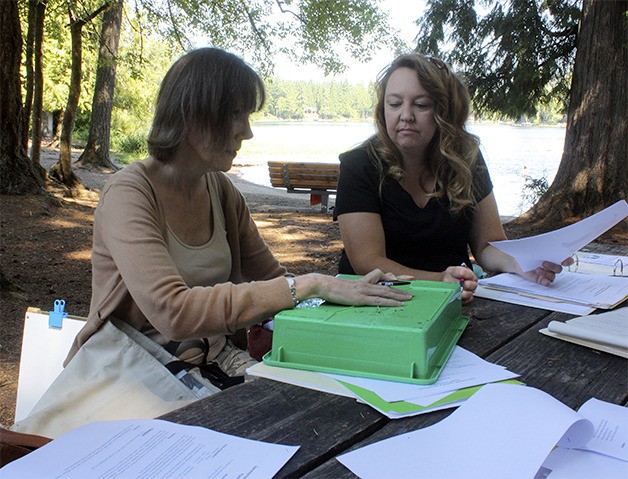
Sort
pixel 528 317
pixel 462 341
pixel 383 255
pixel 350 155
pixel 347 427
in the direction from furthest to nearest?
pixel 350 155 < pixel 383 255 < pixel 528 317 < pixel 462 341 < pixel 347 427

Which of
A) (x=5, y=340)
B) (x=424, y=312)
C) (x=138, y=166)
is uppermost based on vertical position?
(x=138, y=166)

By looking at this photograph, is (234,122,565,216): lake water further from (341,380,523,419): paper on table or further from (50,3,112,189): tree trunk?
A: (50,3,112,189): tree trunk

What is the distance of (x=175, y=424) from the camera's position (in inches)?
39.7

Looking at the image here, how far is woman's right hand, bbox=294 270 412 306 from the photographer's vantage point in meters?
1.43

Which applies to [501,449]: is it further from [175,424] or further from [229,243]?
[229,243]

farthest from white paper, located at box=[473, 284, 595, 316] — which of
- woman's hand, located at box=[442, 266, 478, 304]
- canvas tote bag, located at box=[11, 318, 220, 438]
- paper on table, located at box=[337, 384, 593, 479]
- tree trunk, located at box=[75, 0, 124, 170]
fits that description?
tree trunk, located at box=[75, 0, 124, 170]

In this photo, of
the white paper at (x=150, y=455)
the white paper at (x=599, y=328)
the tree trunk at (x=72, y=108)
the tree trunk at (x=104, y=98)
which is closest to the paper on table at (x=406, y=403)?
the white paper at (x=150, y=455)

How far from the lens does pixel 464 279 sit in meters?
1.86

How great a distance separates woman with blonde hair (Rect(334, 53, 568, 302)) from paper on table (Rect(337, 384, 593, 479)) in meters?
1.30

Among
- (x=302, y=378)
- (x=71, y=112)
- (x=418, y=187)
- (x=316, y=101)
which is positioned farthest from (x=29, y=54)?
(x=316, y=101)

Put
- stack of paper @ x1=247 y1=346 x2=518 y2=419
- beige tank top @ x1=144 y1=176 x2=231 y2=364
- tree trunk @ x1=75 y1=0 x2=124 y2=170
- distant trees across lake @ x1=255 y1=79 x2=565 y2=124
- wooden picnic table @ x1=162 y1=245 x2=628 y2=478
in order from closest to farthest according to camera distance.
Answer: wooden picnic table @ x1=162 y1=245 x2=628 y2=478
stack of paper @ x1=247 y1=346 x2=518 y2=419
beige tank top @ x1=144 y1=176 x2=231 y2=364
tree trunk @ x1=75 y1=0 x2=124 y2=170
distant trees across lake @ x1=255 y1=79 x2=565 y2=124

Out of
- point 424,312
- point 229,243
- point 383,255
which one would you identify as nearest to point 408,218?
point 383,255

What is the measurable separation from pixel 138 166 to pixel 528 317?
3.90 feet

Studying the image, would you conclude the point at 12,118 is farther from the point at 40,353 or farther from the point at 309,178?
the point at 40,353
